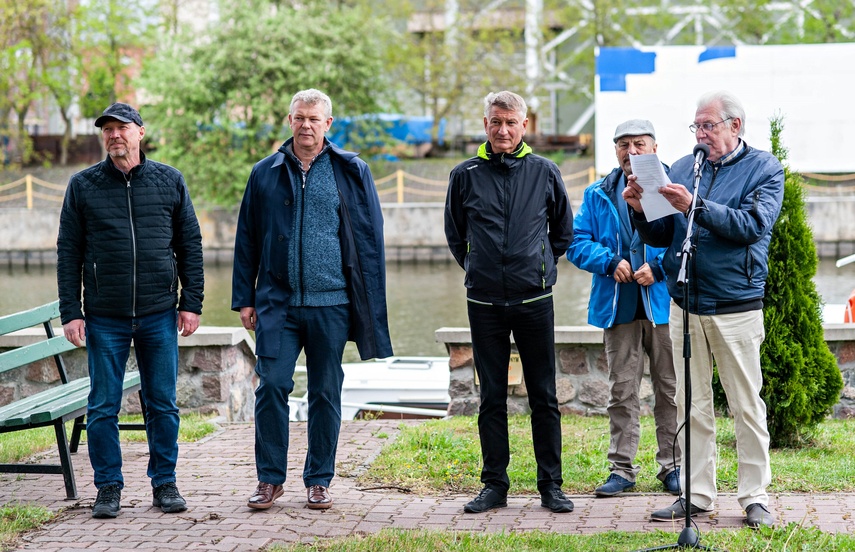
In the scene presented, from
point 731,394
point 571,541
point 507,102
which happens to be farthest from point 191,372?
point 731,394

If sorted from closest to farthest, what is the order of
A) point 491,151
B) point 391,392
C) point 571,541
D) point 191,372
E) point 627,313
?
point 571,541 < point 491,151 < point 627,313 < point 191,372 < point 391,392

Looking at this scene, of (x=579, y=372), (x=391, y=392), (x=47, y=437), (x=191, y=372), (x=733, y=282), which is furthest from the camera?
(x=391, y=392)

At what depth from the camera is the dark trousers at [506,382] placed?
5.40m

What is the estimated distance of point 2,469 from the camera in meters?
5.75

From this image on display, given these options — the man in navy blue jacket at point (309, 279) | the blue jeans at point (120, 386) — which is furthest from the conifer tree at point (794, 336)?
the blue jeans at point (120, 386)

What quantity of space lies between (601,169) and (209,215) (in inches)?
937

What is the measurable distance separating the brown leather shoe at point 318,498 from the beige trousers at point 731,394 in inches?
69.0

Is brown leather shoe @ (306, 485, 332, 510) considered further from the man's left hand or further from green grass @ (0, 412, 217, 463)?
green grass @ (0, 412, 217, 463)

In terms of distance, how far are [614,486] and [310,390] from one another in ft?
5.52

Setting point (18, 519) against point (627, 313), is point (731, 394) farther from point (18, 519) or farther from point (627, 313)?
point (18, 519)

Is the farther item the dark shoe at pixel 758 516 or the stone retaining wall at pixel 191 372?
the stone retaining wall at pixel 191 372

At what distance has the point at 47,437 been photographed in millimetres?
7305

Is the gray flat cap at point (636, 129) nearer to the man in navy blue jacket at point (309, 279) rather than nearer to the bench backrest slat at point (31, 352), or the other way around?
the man in navy blue jacket at point (309, 279)

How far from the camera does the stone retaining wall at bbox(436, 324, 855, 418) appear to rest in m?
7.83
